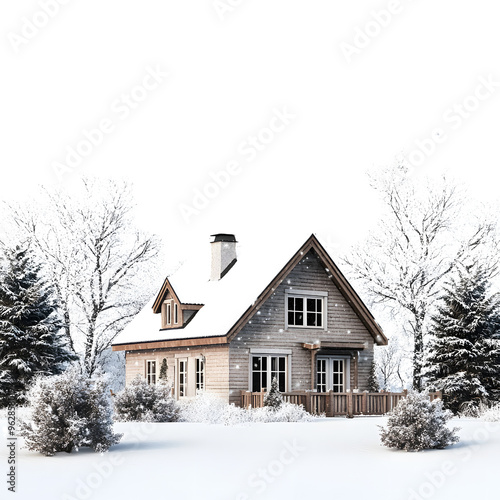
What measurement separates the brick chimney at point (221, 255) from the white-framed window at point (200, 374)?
14.1 ft

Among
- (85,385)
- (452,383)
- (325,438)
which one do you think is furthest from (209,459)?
(452,383)

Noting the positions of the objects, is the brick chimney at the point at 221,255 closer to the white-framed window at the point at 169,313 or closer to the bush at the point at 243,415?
the white-framed window at the point at 169,313

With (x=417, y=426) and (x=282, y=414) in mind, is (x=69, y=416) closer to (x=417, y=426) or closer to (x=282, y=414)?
(x=417, y=426)

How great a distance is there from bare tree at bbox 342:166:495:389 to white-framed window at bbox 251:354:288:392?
406 inches

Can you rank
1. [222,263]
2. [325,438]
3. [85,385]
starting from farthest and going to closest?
[222,263] → [325,438] → [85,385]

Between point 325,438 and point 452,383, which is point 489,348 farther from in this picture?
point 325,438

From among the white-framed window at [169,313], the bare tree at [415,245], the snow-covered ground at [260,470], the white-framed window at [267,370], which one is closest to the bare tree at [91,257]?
the white-framed window at [169,313]

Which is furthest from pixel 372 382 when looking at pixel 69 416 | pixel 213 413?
pixel 69 416

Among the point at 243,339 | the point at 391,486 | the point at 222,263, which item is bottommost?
the point at 391,486

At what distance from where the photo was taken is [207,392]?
31.1 meters

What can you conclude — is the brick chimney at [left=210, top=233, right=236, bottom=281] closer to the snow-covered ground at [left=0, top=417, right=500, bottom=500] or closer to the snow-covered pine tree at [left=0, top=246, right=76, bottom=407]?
the snow-covered pine tree at [left=0, top=246, right=76, bottom=407]

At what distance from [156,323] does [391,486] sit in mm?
24084

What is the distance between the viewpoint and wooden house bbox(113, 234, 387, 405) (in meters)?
30.7

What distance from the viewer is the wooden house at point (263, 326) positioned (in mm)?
30688
